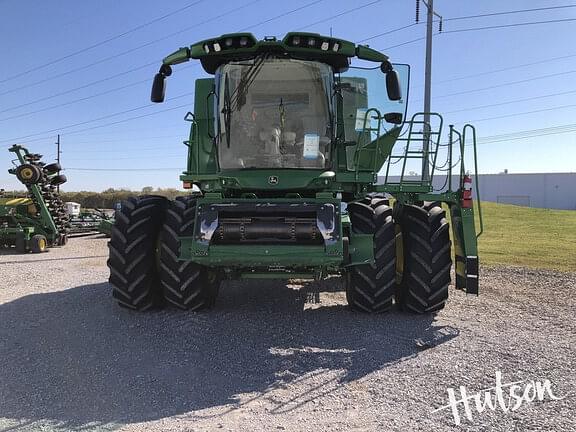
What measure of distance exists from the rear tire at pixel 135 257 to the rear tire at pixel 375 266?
8.34 ft

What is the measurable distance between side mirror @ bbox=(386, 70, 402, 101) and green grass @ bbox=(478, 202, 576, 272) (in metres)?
6.98

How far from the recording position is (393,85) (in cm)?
608

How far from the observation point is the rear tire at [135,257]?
21.0 ft

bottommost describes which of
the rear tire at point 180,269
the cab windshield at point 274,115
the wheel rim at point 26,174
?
the rear tire at point 180,269

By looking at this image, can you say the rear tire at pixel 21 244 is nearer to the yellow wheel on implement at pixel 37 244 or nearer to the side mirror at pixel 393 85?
the yellow wheel on implement at pixel 37 244

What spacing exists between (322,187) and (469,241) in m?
2.00

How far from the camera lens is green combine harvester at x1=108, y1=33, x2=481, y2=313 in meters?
5.61

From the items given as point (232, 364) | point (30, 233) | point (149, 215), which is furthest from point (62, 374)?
point (30, 233)

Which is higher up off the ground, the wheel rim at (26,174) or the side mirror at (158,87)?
the side mirror at (158,87)

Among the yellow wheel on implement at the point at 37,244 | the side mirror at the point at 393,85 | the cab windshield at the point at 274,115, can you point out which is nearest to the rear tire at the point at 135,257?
the cab windshield at the point at 274,115

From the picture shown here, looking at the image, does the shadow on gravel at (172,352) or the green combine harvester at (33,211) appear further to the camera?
the green combine harvester at (33,211)

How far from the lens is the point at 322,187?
5941 mm

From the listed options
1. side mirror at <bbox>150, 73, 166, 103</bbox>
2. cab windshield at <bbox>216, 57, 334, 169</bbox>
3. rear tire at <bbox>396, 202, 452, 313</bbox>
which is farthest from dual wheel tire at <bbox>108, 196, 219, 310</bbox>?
rear tire at <bbox>396, 202, 452, 313</bbox>

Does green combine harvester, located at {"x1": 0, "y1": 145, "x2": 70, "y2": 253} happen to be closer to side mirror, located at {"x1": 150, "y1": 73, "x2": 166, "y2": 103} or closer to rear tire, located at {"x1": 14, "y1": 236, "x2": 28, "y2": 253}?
rear tire, located at {"x1": 14, "y1": 236, "x2": 28, "y2": 253}
